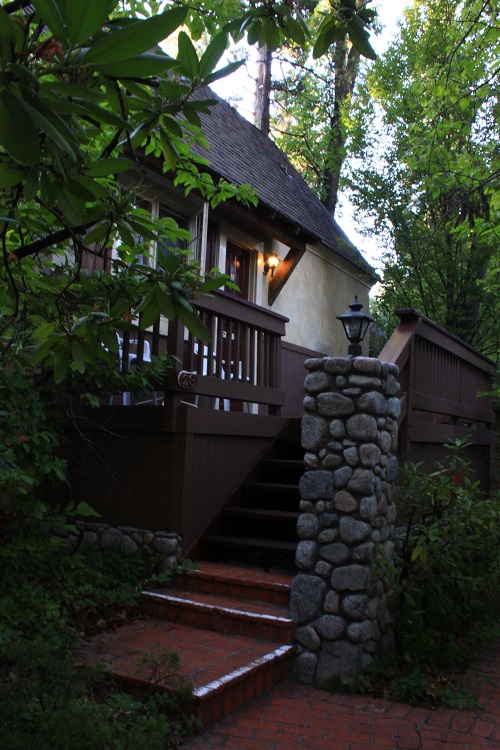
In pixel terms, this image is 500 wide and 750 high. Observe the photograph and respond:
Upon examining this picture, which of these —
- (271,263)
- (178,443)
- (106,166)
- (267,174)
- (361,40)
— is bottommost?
(178,443)

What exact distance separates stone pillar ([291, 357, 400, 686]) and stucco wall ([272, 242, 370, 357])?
5.61 meters

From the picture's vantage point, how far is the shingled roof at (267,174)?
30.9 feet

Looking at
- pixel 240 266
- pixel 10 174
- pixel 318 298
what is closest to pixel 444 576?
pixel 10 174

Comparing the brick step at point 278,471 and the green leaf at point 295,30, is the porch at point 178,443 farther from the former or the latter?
the green leaf at point 295,30

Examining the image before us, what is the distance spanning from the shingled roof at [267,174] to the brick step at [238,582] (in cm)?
502

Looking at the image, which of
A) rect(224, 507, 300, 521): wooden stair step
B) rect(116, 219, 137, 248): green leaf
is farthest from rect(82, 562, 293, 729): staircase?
rect(116, 219, 137, 248): green leaf

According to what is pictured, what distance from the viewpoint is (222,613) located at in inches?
174

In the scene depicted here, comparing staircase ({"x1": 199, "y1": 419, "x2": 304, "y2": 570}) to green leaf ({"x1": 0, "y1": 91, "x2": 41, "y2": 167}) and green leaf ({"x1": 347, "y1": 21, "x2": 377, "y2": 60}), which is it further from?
green leaf ({"x1": 0, "y1": 91, "x2": 41, "y2": 167})

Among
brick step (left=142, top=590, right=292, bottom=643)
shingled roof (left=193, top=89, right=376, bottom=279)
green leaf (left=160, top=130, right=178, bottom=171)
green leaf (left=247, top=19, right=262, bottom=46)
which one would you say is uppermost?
shingled roof (left=193, top=89, right=376, bottom=279)

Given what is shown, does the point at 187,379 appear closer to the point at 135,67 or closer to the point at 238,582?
the point at 238,582

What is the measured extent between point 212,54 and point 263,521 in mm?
4614

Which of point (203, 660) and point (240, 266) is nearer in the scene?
point (203, 660)

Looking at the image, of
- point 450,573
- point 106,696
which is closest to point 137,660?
point 106,696

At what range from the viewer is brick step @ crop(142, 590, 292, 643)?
14.1 feet
